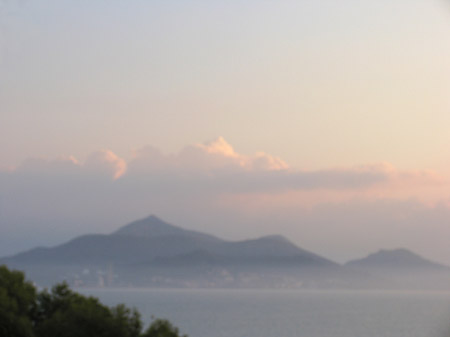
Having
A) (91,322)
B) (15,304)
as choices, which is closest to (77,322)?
(91,322)

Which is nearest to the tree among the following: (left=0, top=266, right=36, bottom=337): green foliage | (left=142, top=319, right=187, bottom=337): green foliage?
(left=142, top=319, right=187, bottom=337): green foliage

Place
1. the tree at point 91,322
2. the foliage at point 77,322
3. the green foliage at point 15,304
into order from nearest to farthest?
the green foliage at point 15,304 → the foliage at point 77,322 → the tree at point 91,322

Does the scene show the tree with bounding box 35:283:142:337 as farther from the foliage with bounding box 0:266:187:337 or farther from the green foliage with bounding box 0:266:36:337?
the green foliage with bounding box 0:266:36:337

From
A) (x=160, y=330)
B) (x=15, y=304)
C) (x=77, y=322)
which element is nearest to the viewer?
(x=77, y=322)

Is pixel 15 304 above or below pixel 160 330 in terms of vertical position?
above

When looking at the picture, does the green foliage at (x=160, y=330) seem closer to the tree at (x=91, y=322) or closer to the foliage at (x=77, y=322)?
the foliage at (x=77, y=322)

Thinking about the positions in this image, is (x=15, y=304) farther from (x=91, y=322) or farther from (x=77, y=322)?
(x=91, y=322)

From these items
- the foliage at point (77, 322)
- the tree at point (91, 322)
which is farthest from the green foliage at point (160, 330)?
the tree at point (91, 322)

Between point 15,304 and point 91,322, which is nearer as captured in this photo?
point 91,322

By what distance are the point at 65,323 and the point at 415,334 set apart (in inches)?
3592

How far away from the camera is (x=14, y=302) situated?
29141 millimetres

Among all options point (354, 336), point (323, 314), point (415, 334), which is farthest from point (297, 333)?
point (323, 314)

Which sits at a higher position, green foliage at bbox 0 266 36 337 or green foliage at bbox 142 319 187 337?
green foliage at bbox 0 266 36 337

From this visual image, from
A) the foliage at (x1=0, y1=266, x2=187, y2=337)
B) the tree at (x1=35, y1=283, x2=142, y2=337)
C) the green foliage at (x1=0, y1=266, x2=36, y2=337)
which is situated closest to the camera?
the green foliage at (x1=0, y1=266, x2=36, y2=337)
